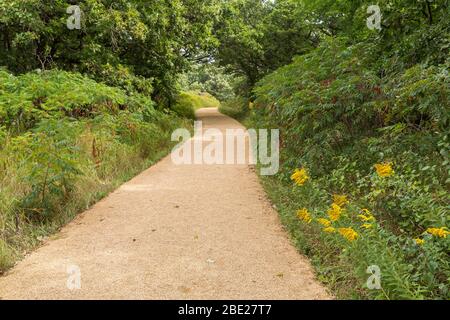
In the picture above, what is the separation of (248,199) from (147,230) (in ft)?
6.88

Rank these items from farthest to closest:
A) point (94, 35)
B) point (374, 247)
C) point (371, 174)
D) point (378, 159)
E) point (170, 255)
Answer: point (94, 35), point (378, 159), point (371, 174), point (170, 255), point (374, 247)

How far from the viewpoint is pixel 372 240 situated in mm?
3318

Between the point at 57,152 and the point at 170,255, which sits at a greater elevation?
the point at 57,152

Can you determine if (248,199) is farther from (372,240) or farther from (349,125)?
(372,240)

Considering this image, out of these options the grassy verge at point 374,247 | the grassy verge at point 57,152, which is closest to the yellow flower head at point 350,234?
the grassy verge at point 374,247

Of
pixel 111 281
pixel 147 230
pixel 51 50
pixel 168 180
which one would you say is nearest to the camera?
pixel 111 281

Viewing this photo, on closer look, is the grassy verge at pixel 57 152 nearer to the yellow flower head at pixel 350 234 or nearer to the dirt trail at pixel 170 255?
the dirt trail at pixel 170 255

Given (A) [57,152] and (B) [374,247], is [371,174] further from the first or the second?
(A) [57,152]

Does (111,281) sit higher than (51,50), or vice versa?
(51,50)

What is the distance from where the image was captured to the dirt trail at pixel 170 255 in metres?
3.36

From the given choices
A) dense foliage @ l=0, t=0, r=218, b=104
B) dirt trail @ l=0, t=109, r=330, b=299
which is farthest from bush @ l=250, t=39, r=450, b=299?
dense foliage @ l=0, t=0, r=218, b=104

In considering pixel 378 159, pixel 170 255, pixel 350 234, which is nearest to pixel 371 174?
pixel 378 159

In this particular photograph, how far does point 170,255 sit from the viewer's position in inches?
162

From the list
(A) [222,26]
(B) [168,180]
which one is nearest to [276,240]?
(B) [168,180]
